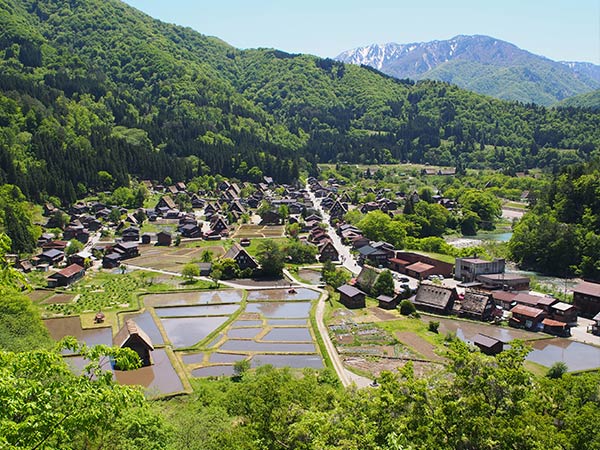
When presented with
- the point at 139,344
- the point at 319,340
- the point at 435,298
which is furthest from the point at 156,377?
the point at 435,298

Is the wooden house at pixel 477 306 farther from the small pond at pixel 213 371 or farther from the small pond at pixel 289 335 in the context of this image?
the small pond at pixel 213 371

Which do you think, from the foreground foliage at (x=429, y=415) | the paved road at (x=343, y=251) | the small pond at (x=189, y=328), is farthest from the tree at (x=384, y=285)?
the foreground foliage at (x=429, y=415)

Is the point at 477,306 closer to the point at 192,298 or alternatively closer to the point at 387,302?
the point at 387,302

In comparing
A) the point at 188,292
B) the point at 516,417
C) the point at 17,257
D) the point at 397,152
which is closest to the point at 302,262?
the point at 188,292

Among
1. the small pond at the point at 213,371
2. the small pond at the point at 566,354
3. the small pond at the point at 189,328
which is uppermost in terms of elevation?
the small pond at the point at 566,354

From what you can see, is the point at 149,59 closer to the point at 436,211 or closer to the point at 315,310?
the point at 436,211

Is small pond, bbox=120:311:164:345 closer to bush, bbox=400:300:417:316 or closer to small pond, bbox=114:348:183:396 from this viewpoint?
small pond, bbox=114:348:183:396

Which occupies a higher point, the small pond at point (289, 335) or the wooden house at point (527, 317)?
the wooden house at point (527, 317)
